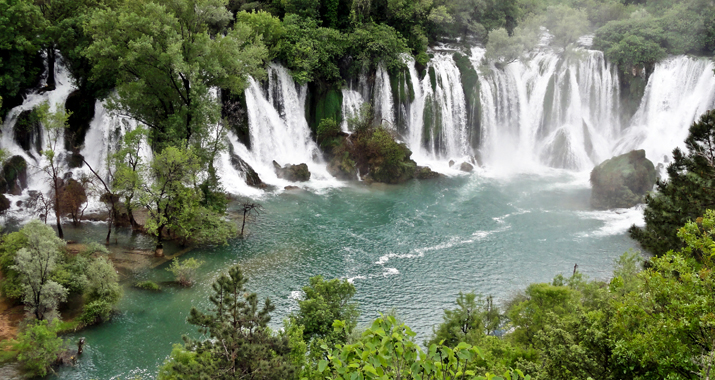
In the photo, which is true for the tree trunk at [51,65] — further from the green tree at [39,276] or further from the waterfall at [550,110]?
the waterfall at [550,110]

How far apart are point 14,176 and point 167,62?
13.2 meters

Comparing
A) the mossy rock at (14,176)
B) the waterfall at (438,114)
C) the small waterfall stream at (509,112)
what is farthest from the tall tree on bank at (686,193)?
the mossy rock at (14,176)

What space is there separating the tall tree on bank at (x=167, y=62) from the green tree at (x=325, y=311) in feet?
48.3

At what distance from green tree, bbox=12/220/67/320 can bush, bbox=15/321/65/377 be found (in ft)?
8.65

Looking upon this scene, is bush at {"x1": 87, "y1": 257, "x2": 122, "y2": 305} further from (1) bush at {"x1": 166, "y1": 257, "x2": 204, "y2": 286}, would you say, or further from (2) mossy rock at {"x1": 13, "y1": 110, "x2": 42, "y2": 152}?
(2) mossy rock at {"x1": 13, "y1": 110, "x2": 42, "y2": 152}

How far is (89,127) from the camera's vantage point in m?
34.9

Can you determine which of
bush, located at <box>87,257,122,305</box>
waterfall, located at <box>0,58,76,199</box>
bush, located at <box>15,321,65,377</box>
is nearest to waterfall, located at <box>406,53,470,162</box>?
waterfall, located at <box>0,58,76,199</box>

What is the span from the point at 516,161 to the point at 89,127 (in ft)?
126

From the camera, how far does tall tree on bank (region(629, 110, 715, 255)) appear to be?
56.6 ft

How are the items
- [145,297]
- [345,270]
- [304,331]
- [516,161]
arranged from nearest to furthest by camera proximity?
[304,331] < [145,297] < [345,270] < [516,161]

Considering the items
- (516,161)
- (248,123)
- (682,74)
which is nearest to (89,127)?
(248,123)

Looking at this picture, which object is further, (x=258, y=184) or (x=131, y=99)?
(x=258, y=184)

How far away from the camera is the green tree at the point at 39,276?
20.7 m

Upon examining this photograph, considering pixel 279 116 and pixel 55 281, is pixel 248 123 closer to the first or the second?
pixel 279 116
